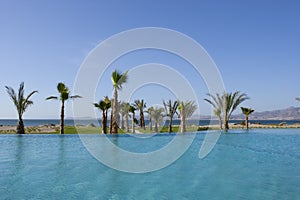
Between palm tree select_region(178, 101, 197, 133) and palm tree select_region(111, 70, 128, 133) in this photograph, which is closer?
palm tree select_region(111, 70, 128, 133)

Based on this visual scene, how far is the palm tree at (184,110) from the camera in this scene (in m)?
28.9

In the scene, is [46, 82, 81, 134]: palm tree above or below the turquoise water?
above

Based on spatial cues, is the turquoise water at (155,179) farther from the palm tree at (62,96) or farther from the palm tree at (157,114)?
the palm tree at (157,114)

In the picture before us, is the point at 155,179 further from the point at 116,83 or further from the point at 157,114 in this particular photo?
the point at 157,114

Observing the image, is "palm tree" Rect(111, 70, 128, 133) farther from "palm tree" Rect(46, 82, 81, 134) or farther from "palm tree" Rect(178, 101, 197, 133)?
"palm tree" Rect(178, 101, 197, 133)

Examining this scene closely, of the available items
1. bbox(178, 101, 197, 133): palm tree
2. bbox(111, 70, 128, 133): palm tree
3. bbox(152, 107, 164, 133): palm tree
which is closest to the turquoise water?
bbox(111, 70, 128, 133): palm tree

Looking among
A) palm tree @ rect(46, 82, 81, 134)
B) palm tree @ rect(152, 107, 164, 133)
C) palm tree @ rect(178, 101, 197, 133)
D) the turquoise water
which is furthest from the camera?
palm tree @ rect(152, 107, 164, 133)

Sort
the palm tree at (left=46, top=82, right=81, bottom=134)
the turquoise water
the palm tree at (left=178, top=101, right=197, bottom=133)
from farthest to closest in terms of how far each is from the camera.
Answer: the palm tree at (left=178, top=101, right=197, bottom=133), the palm tree at (left=46, top=82, right=81, bottom=134), the turquoise water

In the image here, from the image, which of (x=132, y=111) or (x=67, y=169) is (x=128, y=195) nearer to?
(x=67, y=169)

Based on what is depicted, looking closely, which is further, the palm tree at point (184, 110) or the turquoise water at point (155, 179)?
the palm tree at point (184, 110)

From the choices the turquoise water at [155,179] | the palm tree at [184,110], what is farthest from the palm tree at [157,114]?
the turquoise water at [155,179]

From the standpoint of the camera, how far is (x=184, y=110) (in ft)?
96.0

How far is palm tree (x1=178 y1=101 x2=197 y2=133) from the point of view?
94.8 feet

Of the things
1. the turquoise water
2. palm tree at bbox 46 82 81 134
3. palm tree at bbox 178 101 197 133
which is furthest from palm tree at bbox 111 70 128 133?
the turquoise water
